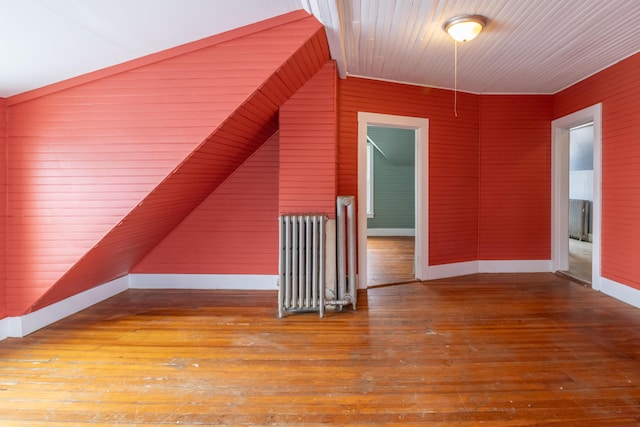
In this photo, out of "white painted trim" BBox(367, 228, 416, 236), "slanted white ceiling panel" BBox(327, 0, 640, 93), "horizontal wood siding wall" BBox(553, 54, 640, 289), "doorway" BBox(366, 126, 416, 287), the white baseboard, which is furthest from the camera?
"white painted trim" BBox(367, 228, 416, 236)

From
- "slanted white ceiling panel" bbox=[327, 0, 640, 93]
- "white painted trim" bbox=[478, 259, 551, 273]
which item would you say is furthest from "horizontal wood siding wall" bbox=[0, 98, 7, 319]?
"white painted trim" bbox=[478, 259, 551, 273]

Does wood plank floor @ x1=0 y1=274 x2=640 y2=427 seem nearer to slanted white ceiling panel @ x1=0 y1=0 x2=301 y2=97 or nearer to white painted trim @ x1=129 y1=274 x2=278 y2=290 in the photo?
white painted trim @ x1=129 y1=274 x2=278 y2=290

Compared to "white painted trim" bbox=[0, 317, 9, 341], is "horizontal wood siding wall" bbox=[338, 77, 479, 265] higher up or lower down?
higher up

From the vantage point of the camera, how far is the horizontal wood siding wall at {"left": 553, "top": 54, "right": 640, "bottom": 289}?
3451 millimetres

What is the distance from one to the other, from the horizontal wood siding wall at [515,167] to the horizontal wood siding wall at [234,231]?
9.79 ft

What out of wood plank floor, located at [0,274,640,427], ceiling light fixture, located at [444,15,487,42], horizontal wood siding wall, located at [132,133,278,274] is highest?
ceiling light fixture, located at [444,15,487,42]

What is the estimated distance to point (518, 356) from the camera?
7.82ft

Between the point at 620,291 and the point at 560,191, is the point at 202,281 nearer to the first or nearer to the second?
the point at 620,291

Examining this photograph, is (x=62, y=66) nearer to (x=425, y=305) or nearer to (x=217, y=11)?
(x=217, y=11)

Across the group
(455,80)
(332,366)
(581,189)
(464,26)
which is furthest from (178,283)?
(581,189)

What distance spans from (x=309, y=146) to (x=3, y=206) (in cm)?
258

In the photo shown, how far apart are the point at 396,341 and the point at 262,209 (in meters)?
2.18

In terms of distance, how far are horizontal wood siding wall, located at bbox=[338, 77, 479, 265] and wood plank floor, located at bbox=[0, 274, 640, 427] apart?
1.25 meters

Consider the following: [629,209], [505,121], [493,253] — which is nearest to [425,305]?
[493,253]
